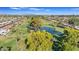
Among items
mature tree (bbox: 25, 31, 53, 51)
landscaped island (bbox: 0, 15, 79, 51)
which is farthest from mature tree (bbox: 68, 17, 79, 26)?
mature tree (bbox: 25, 31, 53, 51)

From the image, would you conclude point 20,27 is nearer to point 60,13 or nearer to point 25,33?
point 25,33

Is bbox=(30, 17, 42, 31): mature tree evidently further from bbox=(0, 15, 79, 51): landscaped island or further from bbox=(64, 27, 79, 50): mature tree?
bbox=(64, 27, 79, 50): mature tree

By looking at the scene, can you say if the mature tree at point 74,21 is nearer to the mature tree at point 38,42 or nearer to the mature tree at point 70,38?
the mature tree at point 70,38

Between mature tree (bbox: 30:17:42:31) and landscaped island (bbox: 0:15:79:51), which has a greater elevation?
mature tree (bbox: 30:17:42:31)

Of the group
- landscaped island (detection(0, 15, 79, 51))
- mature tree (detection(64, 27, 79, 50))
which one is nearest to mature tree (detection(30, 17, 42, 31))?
landscaped island (detection(0, 15, 79, 51))

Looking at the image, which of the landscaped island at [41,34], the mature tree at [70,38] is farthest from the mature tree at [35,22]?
the mature tree at [70,38]

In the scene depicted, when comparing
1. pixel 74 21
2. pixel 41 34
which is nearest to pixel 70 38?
pixel 74 21
